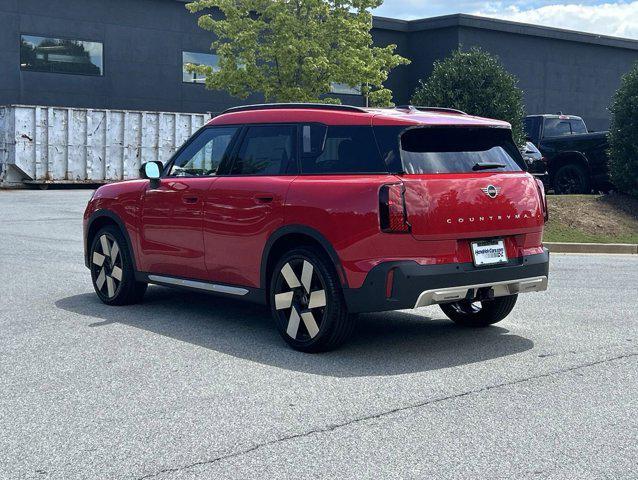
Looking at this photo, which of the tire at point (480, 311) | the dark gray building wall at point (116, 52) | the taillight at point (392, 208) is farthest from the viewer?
the dark gray building wall at point (116, 52)

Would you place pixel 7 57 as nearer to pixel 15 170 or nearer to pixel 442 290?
pixel 15 170

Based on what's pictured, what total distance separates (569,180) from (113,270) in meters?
15.9

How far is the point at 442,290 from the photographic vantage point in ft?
21.7

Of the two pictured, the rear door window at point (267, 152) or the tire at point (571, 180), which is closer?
the rear door window at point (267, 152)

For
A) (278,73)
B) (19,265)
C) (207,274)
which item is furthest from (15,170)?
(207,274)

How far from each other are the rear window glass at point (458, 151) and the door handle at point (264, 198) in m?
1.11

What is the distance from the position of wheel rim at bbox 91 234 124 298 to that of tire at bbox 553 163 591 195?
15378 millimetres

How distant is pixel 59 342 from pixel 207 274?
133 centimetres

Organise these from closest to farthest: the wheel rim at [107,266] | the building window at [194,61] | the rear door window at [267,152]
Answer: the rear door window at [267,152]
the wheel rim at [107,266]
the building window at [194,61]

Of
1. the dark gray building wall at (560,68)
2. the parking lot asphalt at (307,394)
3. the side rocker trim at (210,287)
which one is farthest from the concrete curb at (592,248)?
the dark gray building wall at (560,68)

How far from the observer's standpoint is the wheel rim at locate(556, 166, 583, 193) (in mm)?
22328

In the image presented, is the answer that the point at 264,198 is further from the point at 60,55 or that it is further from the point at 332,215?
the point at 60,55

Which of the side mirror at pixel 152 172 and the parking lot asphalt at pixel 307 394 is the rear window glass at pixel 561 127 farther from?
the side mirror at pixel 152 172

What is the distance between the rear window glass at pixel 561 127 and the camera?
24047 millimetres
